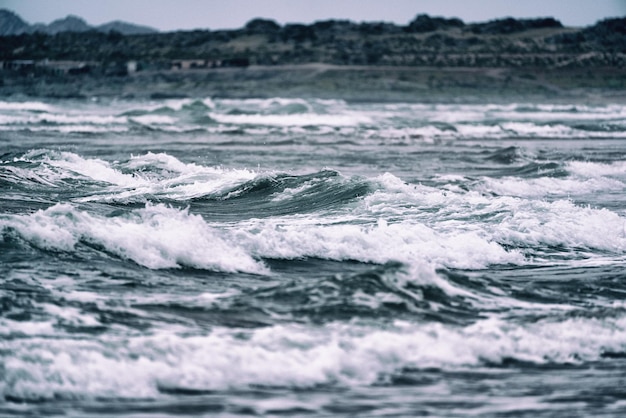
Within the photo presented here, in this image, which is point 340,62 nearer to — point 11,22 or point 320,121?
point 320,121

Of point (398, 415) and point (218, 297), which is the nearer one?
point (398, 415)

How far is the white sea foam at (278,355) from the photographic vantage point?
709 cm

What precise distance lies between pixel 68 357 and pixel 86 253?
379 cm

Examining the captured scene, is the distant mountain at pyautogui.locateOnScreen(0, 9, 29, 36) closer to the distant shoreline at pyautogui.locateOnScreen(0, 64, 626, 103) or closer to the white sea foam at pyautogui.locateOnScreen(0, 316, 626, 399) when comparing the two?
the distant shoreline at pyautogui.locateOnScreen(0, 64, 626, 103)

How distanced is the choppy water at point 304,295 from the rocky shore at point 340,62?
192ft

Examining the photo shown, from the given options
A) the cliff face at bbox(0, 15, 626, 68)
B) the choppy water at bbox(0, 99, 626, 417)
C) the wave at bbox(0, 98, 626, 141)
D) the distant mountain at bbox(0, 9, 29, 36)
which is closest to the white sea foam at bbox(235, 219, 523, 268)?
the choppy water at bbox(0, 99, 626, 417)

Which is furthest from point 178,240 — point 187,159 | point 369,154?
point 369,154

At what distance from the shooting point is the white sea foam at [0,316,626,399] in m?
7.09

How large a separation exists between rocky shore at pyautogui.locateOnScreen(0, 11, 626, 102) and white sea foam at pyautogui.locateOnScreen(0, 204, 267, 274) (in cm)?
6218

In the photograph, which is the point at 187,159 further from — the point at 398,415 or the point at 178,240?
the point at 398,415

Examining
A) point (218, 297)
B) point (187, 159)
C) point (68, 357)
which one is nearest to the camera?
point (68, 357)

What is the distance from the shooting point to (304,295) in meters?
9.29

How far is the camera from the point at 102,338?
25.7 feet

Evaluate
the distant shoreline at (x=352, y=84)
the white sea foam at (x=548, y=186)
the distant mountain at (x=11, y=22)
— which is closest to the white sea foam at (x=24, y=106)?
the distant shoreline at (x=352, y=84)
